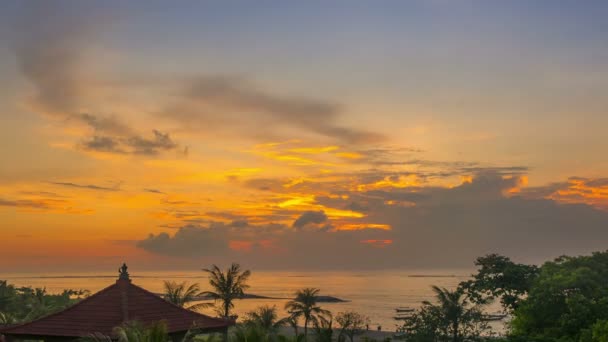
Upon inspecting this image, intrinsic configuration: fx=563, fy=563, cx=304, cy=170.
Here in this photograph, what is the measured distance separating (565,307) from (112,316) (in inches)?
1079

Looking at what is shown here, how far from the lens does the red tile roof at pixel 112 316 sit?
23516 mm

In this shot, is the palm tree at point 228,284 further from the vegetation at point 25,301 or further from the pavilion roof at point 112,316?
the pavilion roof at point 112,316

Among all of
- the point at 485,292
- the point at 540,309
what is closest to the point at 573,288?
the point at 540,309

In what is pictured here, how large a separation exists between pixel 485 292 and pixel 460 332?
421 centimetres

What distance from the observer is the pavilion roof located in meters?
23.5

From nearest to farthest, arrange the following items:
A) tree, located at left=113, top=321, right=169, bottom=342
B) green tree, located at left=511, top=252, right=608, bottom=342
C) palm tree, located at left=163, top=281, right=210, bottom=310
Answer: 1. tree, located at left=113, top=321, right=169, bottom=342
2. green tree, located at left=511, top=252, right=608, bottom=342
3. palm tree, located at left=163, top=281, right=210, bottom=310

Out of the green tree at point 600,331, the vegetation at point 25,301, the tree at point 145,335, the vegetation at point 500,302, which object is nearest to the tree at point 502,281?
the vegetation at point 500,302

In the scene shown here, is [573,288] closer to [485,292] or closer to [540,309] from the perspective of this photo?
[540,309]

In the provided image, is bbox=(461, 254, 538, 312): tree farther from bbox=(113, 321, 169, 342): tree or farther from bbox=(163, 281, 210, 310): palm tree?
bbox=(113, 321, 169, 342): tree

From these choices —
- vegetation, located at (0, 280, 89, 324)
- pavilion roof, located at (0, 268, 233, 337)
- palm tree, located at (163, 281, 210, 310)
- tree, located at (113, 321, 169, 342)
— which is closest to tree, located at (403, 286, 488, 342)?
palm tree, located at (163, 281, 210, 310)

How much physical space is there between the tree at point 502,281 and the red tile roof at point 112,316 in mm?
30668

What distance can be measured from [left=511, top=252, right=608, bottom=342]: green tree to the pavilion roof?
20.7 m

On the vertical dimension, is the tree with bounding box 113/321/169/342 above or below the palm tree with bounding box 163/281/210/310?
below

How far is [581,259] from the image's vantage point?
1704 inches
